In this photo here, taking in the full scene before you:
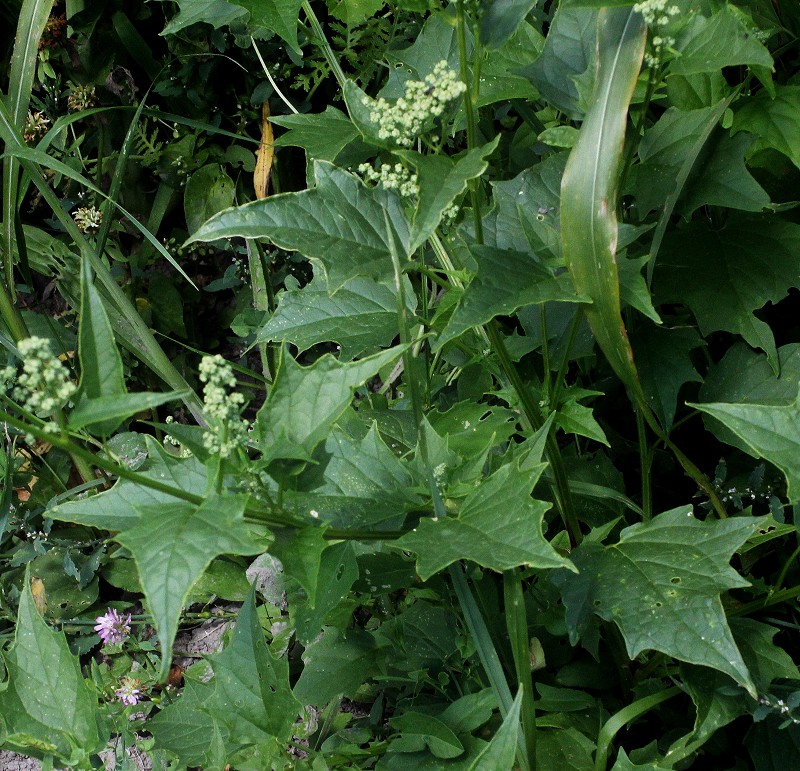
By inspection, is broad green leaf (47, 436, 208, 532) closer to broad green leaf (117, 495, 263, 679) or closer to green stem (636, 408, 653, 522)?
broad green leaf (117, 495, 263, 679)

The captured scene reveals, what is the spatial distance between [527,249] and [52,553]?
1.31 m

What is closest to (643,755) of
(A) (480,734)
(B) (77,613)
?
(A) (480,734)

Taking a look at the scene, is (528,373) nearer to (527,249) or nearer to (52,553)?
(527,249)

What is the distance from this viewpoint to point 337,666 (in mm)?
1306

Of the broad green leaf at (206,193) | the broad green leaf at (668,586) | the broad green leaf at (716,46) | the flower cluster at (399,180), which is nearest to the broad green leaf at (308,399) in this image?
the flower cluster at (399,180)

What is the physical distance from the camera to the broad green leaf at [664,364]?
4.46ft

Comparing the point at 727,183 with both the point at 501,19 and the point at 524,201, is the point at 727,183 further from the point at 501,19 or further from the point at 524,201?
the point at 501,19

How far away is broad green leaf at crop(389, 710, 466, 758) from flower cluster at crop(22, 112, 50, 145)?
1767mm

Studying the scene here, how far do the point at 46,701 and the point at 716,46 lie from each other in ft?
3.76

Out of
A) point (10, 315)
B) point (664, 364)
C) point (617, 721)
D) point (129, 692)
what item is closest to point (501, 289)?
point (664, 364)

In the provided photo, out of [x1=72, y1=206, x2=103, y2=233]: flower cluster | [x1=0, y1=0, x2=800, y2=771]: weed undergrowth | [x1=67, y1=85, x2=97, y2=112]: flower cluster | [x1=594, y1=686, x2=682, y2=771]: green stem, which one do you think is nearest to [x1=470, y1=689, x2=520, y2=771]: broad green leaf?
[x1=0, y1=0, x2=800, y2=771]: weed undergrowth

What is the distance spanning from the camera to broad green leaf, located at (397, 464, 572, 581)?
83cm

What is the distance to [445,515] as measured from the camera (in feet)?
3.15

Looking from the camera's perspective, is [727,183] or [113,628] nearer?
[727,183]
